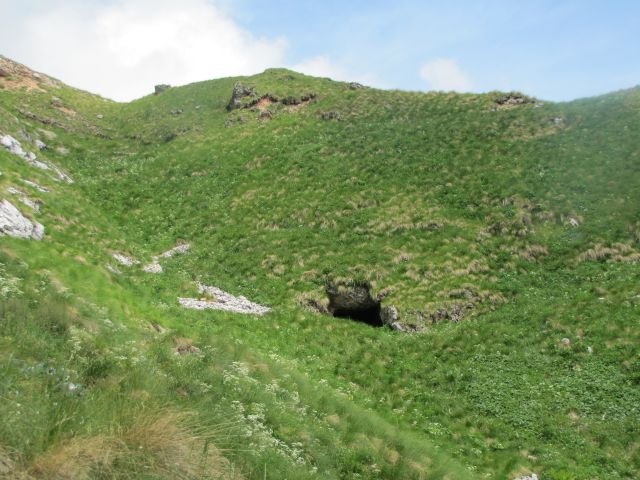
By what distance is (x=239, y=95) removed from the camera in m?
56.1

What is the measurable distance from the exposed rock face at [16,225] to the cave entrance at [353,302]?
14.3 metres

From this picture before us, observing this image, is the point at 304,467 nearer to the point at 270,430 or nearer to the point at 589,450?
the point at 270,430

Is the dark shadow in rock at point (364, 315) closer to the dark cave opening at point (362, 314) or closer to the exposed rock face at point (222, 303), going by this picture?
the dark cave opening at point (362, 314)

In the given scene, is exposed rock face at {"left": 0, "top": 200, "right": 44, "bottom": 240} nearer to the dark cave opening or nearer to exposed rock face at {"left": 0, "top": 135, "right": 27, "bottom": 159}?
exposed rock face at {"left": 0, "top": 135, "right": 27, "bottom": 159}

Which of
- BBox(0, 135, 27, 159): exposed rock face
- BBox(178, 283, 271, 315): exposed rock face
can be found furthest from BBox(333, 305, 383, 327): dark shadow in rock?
BBox(0, 135, 27, 159): exposed rock face

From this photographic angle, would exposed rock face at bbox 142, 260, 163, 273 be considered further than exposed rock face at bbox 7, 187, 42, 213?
Yes

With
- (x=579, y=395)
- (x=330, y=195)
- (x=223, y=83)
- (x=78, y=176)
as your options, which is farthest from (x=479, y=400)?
(x=223, y=83)

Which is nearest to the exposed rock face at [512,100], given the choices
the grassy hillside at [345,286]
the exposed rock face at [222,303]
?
the grassy hillside at [345,286]

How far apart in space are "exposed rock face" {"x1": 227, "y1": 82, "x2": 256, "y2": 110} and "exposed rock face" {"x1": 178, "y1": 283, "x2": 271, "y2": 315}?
117ft

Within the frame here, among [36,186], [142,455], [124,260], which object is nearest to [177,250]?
[124,260]

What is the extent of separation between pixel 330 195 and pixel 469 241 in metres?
11.6

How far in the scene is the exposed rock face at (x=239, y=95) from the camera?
55250mm

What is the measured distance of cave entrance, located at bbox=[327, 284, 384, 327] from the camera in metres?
24.7

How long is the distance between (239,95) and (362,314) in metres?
40.2
